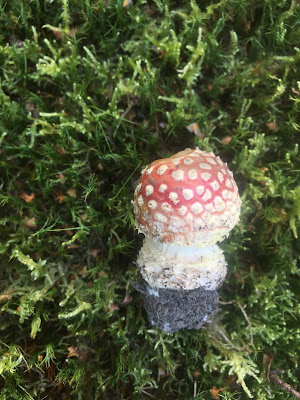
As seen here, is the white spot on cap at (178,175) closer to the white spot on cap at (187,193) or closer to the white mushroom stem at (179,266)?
the white spot on cap at (187,193)

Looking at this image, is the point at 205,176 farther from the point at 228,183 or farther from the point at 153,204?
the point at 153,204

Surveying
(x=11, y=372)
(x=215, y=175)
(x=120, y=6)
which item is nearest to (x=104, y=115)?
(x=120, y=6)

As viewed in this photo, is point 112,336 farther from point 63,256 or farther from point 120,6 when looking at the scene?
point 120,6

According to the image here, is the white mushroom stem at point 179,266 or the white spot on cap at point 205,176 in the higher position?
the white spot on cap at point 205,176

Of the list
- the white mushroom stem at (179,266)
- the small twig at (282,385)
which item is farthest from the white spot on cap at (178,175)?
the small twig at (282,385)

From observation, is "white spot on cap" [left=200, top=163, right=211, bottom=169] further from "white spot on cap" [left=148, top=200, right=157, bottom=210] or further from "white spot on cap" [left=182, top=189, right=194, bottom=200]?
"white spot on cap" [left=148, top=200, right=157, bottom=210]

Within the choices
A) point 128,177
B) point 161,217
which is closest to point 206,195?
point 161,217
